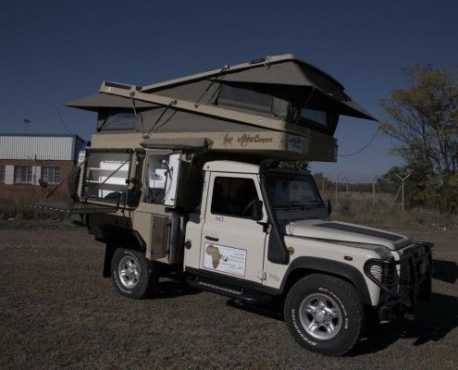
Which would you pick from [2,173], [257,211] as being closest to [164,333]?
[257,211]

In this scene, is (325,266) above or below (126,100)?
below

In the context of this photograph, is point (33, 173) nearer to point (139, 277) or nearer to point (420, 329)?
point (139, 277)

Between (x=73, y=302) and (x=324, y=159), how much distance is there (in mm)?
4238

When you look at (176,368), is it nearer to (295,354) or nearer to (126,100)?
(295,354)

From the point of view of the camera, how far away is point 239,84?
20.6 ft

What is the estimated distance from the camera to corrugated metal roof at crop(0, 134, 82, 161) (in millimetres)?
31297

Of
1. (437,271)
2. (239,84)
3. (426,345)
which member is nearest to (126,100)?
(239,84)

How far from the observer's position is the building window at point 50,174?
3045 centimetres

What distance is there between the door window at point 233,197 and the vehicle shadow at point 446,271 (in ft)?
18.8

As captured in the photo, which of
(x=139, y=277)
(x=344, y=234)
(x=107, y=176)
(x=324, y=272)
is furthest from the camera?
(x=107, y=176)

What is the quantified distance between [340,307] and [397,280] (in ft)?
2.29

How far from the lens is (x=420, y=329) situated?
241 inches

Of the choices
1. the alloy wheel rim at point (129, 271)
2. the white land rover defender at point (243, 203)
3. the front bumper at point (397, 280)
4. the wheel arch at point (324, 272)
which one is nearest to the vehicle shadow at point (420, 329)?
the white land rover defender at point (243, 203)

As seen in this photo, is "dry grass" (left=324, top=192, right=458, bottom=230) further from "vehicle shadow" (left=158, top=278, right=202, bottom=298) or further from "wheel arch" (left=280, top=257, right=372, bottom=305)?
"wheel arch" (left=280, top=257, right=372, bottom=305)
